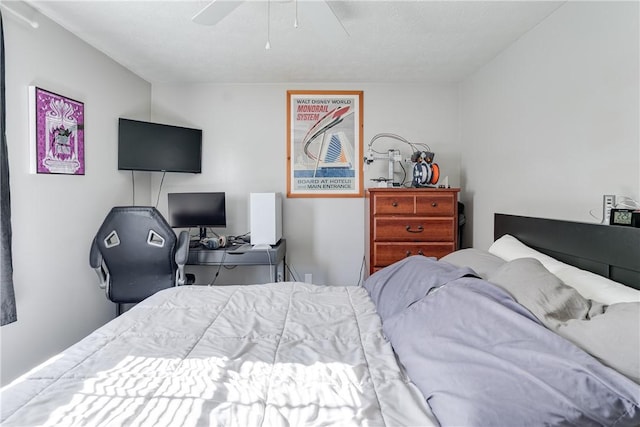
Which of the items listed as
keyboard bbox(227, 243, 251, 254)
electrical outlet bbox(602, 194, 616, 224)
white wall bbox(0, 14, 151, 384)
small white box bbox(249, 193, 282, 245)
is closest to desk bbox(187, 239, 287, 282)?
keyboard bbox(227, 243, 251, 254)

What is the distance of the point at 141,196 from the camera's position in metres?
3.42

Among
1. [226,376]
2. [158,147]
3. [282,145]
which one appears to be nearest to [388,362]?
[226,376]

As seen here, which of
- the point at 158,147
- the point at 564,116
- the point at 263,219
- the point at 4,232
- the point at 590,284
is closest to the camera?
the point at 590,284

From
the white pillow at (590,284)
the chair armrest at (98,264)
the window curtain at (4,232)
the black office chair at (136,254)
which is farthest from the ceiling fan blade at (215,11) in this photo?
the white pillow at (590,284)

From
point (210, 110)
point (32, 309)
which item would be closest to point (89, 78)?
point (210, 110)

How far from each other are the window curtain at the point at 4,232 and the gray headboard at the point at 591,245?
289 cm

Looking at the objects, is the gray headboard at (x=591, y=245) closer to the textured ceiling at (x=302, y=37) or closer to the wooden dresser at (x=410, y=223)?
the wooden dresser at (x=410, y=223)

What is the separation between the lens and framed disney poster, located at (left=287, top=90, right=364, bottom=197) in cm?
351

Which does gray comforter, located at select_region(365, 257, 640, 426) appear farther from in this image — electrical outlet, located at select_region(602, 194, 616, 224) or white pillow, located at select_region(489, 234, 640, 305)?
electrical outlet, located at select_region(602, 194, 616, 224)

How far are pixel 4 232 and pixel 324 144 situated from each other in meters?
2.52

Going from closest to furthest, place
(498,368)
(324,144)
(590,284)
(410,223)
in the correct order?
1. (498,368)
2. (590,284)
3. (410,223)
4. (324,144)

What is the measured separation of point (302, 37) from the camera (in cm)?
248

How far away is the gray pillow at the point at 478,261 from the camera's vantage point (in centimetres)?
166

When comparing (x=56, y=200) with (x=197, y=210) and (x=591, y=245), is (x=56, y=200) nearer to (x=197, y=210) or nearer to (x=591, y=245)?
(x=197, y=210)
